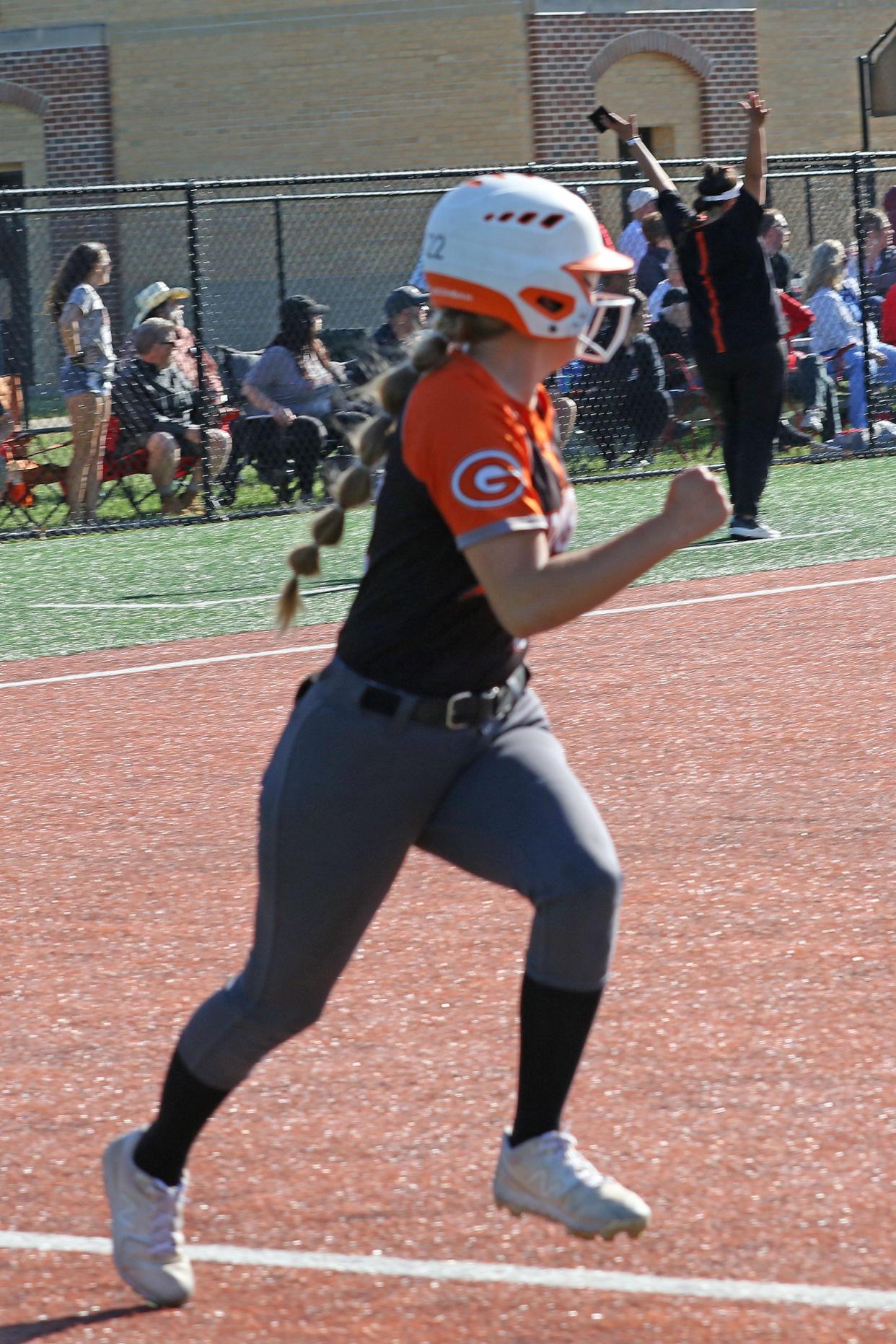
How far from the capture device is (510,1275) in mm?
3266

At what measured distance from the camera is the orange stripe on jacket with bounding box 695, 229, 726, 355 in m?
11.8

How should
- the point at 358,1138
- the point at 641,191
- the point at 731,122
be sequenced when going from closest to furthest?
1. the point at 358,1138
2. the point at 641,191
3. the point at 731,122

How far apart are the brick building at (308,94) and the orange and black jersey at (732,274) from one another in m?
16.9

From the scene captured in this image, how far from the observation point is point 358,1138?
3875 mm

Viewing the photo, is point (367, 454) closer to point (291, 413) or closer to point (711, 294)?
point (711, 294)

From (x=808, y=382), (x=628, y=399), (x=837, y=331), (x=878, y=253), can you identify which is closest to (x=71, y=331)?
(x=628, y=399)

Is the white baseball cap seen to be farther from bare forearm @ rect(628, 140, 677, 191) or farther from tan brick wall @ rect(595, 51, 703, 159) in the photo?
tan brick wall @ rect(595, 51, 703, 159)

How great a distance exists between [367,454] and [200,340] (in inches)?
482

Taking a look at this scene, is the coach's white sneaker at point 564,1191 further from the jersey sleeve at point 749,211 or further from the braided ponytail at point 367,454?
the jersey sleeve at point 749,211

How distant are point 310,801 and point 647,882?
8.60 feet

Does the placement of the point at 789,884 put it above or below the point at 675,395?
below

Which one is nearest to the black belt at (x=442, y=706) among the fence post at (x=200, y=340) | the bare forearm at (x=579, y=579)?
the bare forearm at (x=579, y=579)

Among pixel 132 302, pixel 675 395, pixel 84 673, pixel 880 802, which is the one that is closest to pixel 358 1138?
pixel 880 802

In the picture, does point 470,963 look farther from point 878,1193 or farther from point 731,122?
point 731,122
